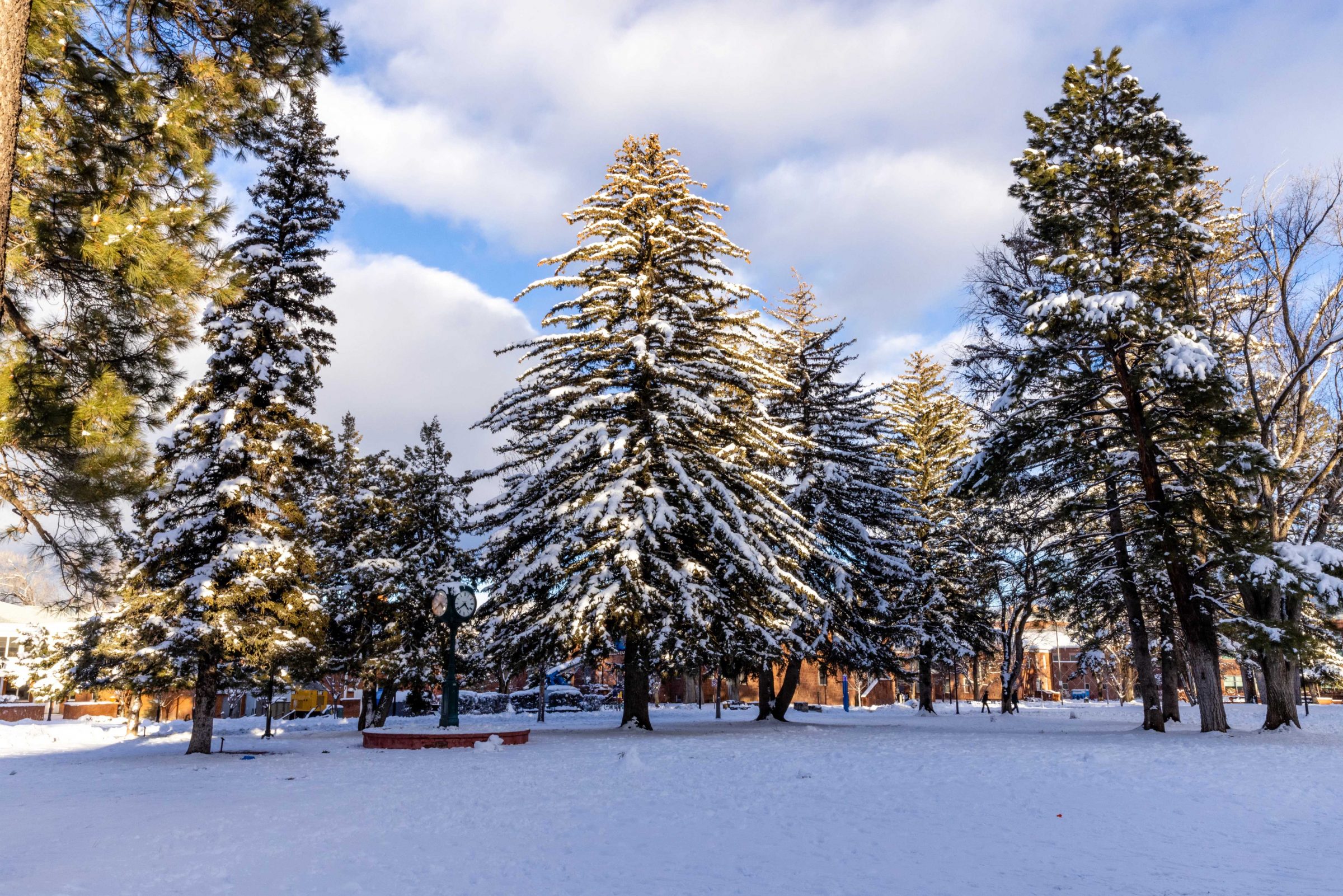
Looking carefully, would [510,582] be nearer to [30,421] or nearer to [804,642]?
[804,642]

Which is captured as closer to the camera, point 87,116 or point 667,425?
point 87,116

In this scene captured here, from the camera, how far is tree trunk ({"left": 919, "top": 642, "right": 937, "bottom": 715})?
3434 centimetres

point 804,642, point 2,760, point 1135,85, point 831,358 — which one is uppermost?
point 1135,85

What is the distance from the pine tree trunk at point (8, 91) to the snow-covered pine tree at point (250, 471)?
12011 mm

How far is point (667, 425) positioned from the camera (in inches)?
829

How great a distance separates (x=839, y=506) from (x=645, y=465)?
32.5 ft

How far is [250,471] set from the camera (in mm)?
18844

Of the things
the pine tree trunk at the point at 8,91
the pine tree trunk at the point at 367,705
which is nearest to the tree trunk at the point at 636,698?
the pine tree trunk at the point at 367,705

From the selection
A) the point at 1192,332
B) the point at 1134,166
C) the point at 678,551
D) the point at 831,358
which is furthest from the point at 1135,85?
the point at 678,551

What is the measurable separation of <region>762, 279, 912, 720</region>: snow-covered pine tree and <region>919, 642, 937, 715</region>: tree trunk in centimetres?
537

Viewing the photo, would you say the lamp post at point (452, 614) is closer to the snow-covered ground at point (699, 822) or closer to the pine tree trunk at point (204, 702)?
the snow-covered ground at point (699, 822)

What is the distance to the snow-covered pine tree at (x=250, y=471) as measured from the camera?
17.7 meters

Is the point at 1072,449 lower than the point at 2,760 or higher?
higher

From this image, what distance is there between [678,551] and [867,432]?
10.6m
